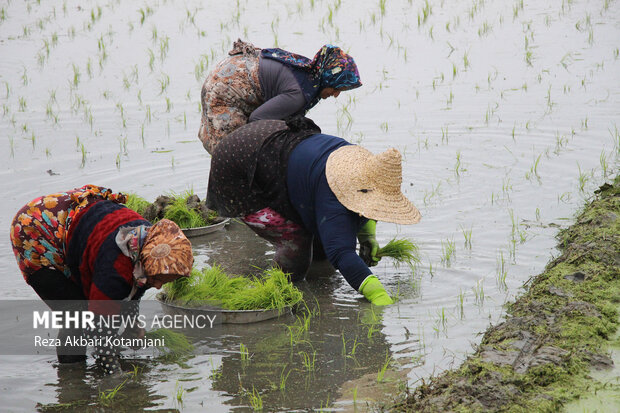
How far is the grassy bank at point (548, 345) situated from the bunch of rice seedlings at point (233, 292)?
3.78 ft

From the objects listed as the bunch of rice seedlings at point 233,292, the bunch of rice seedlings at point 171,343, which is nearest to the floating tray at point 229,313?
the bunch of rice seedlings at point 233,292

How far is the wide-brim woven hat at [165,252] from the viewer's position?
322 cm

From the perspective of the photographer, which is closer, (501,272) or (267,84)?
(501,272)

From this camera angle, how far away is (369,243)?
478 cm

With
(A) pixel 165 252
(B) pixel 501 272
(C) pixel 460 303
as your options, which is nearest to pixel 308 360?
(A) pixel 165 252

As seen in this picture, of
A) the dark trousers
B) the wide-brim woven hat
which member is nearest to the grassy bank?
the wide-brim woven hat

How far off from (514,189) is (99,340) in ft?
12.1

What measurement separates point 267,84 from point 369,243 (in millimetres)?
1305

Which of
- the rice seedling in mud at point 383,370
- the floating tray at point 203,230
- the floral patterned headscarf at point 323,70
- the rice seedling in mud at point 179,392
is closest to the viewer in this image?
the rice seedling in mud at point 179,392

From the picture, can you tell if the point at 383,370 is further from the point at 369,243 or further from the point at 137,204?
the point at 137,204

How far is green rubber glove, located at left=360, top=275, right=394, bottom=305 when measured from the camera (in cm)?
424

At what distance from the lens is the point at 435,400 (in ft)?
9.71

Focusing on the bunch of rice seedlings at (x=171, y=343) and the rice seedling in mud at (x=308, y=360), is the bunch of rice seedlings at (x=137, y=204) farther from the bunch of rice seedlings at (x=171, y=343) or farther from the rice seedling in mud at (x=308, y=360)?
the rice seedling in mud at (x=308, y=360)

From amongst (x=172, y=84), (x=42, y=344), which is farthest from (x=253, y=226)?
(x=172, y=84)
